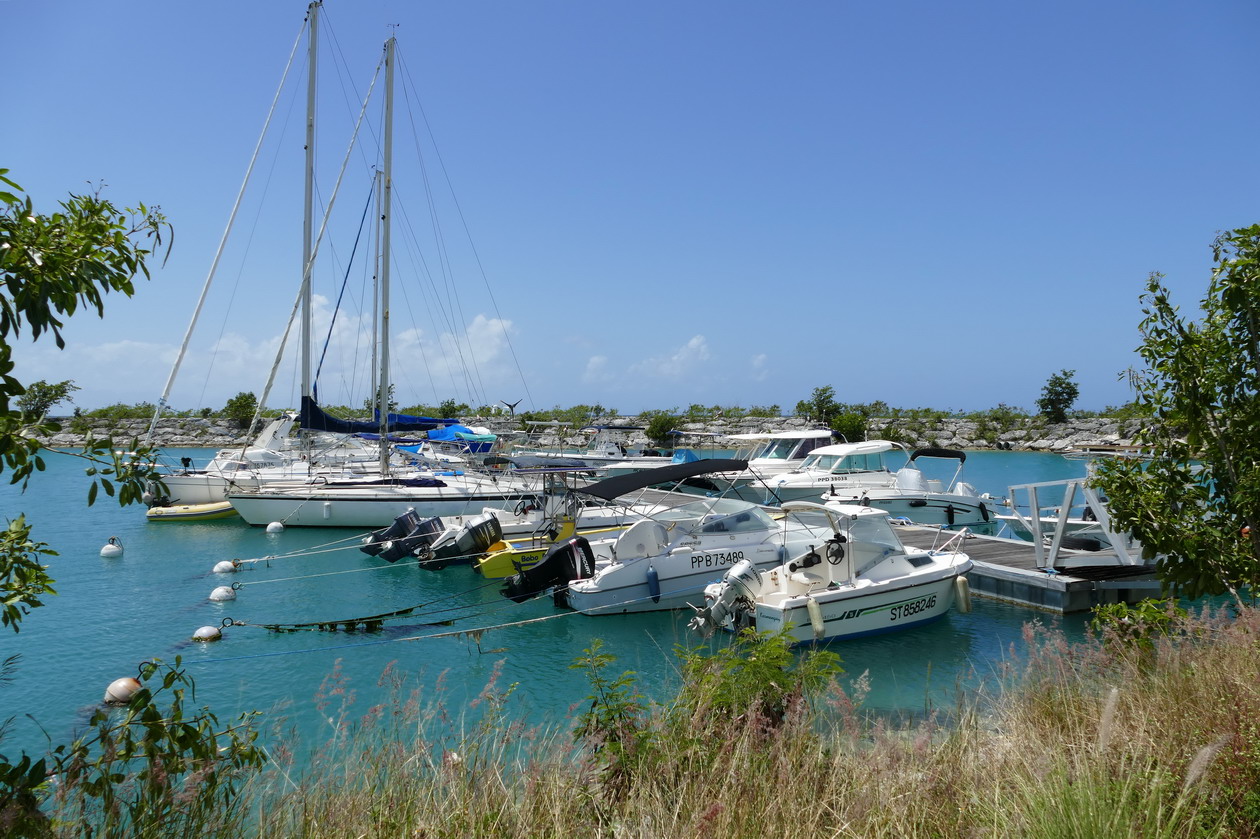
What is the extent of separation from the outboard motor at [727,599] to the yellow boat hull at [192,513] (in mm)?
20191

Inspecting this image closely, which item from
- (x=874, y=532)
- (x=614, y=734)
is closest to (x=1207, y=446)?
(x=614, y=734)

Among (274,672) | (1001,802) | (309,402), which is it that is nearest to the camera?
(1001,802)

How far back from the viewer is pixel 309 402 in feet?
90.4

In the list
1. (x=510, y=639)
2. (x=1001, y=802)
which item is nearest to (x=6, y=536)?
(x=1001, y=802)

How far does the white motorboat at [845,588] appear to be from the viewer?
12727 mm

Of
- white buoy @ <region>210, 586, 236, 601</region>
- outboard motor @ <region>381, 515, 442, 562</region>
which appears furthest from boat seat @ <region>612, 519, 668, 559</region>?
white buoy @ <region>210, 586, 236, 601</region>

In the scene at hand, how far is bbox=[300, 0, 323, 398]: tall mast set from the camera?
2911cm

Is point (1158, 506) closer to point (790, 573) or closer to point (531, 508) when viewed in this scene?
point (790, 573)

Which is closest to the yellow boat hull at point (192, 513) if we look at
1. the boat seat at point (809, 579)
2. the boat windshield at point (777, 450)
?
the boat windshield at point (777, 450)

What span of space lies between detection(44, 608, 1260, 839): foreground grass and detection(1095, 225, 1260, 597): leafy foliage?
18.5 inches

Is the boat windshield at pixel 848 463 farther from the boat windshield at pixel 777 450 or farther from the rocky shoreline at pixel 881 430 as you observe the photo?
the rocky shoreline at pixel 881 430

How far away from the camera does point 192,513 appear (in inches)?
1066

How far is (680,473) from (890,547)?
4.76 meters

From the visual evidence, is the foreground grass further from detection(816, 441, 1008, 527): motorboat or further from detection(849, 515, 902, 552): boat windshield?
detection(816, 441, 1008, 527): motorboat
